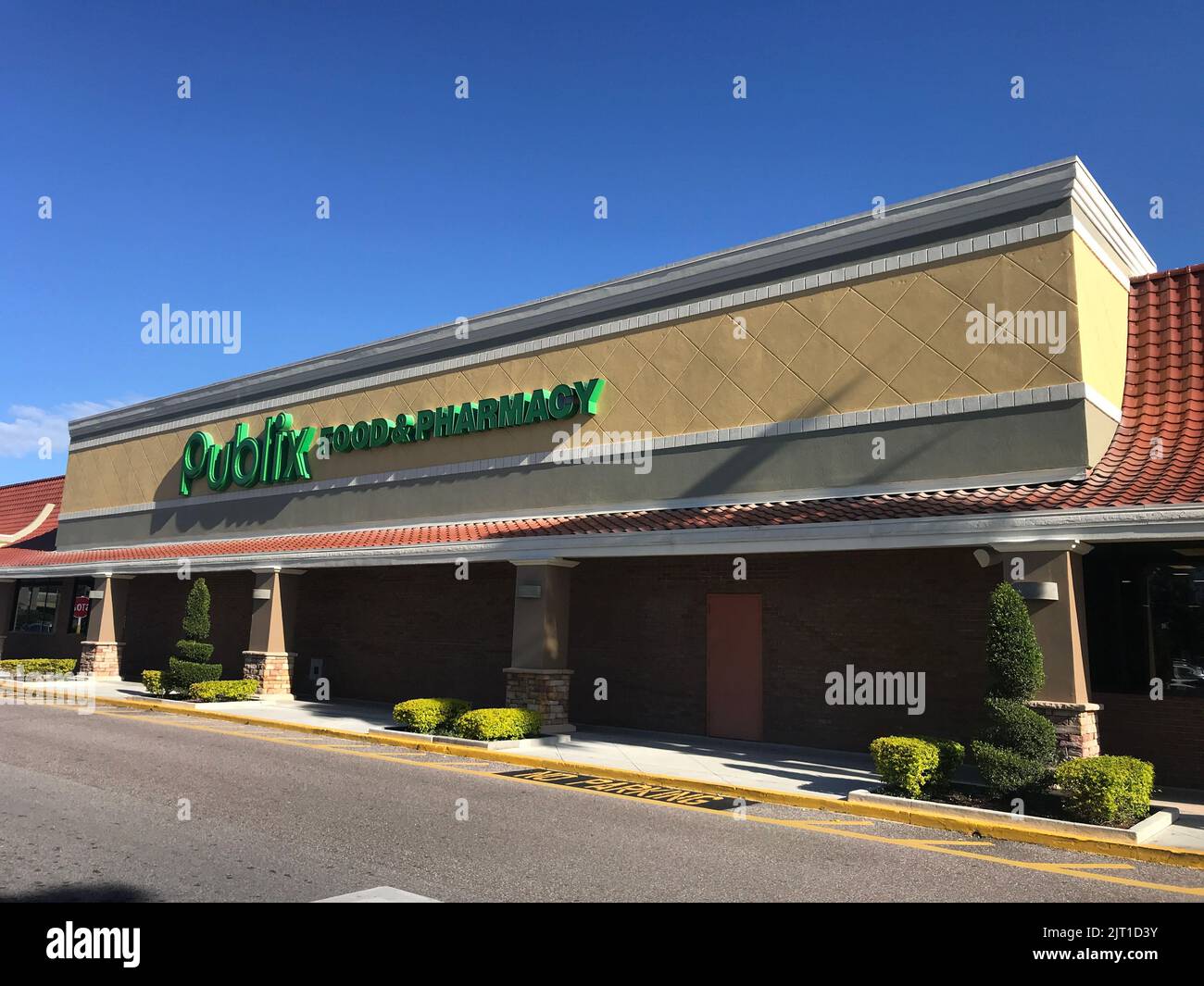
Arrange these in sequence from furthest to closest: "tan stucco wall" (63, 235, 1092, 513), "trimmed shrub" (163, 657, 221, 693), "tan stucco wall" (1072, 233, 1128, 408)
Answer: "trimmed shrub" (163, 657, 221, 693) < "tan stucco wall" (63, 235, 1092, 513) < "tan stucco wall" (1072, 233, 1128, 408)

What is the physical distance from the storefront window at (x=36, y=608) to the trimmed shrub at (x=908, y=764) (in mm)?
31457

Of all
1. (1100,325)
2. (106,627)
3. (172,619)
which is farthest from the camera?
(172,619)

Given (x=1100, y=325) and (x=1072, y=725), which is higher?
(x=1100, y=325)

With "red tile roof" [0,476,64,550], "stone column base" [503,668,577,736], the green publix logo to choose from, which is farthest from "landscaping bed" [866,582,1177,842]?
"red tile roof" [0,476,64,550]

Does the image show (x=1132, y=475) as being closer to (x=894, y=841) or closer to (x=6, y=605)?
(x=894, y=841)

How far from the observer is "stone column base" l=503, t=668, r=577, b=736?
17.5 meters

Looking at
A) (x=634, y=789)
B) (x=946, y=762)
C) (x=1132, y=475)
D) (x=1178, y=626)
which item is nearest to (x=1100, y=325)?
(x=1132, y=475)

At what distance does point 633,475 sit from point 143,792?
1082 centimetres

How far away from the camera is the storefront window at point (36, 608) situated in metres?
33.1

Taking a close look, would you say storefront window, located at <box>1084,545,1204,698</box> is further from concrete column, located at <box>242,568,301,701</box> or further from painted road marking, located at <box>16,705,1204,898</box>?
concrete column, located at <box>242,568,301,701</box>

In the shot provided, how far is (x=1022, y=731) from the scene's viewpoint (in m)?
11.3

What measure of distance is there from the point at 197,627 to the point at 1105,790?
21.3 m
